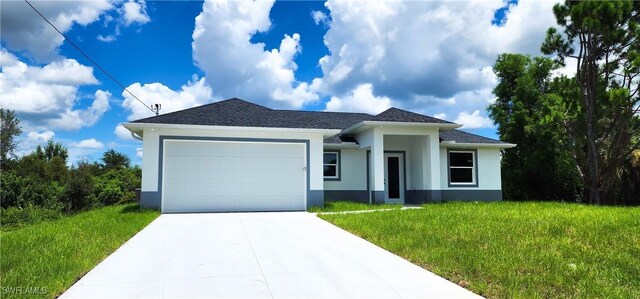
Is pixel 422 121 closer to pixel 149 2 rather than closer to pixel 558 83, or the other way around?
pixel 558 83

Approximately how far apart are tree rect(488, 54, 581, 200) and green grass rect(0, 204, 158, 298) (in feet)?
66.5

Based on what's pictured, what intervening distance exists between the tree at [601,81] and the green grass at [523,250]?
935 centimetres

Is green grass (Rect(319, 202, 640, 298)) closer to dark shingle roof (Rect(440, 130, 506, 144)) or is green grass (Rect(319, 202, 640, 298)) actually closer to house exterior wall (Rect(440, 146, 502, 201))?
house exterior wall (Rect(440, 146, 502, 201))

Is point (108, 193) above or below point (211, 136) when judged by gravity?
below

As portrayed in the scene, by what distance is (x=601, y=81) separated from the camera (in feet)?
56.7

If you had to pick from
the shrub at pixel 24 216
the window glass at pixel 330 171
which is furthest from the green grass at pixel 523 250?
the shrub at pixel 24 216

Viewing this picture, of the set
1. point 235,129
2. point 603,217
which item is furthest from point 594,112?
point 235,129

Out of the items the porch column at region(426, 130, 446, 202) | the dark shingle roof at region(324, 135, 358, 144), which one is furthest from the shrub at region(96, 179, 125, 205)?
the porch column at region(426, 130, 446, 202)

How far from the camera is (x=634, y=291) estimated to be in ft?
15.2

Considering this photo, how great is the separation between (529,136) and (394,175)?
1022 centimetres

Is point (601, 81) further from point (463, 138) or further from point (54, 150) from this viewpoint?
point (54, 150)

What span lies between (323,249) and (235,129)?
752cm

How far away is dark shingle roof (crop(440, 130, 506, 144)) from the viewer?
1808 centimetres

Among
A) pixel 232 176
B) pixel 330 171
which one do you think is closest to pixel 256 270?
pixel 232 176
